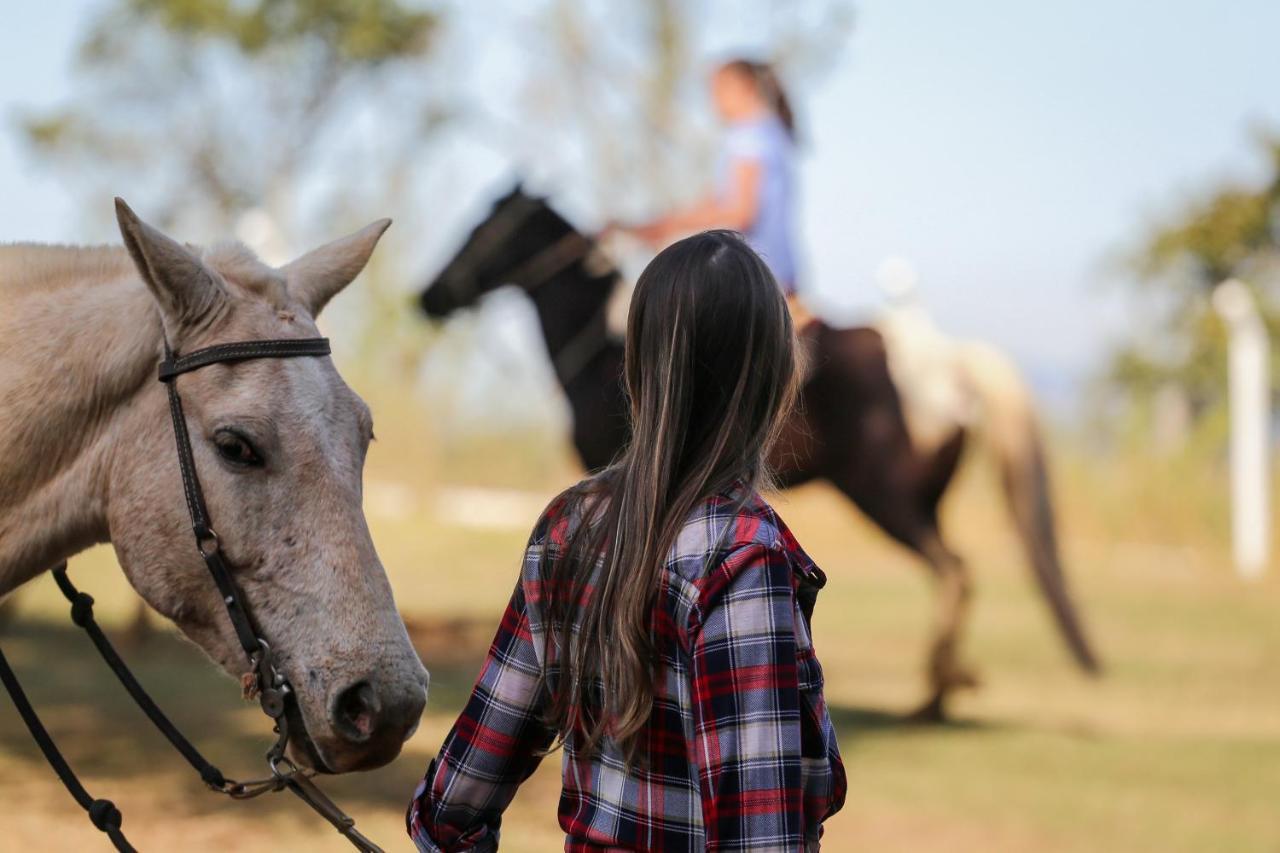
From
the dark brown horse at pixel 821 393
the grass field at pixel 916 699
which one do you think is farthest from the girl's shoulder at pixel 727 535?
the dark brown horse at pixel 821 393

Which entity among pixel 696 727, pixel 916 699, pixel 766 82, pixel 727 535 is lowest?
pixel 916 699

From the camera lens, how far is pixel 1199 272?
20094mm

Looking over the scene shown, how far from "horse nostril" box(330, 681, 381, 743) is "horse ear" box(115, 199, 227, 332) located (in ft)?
1.96

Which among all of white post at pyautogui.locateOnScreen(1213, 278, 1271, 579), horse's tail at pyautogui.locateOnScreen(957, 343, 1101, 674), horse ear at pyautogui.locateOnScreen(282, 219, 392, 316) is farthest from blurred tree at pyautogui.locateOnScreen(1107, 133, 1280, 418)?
horse ear at pyautogui.locateOnScreen(282, 219, 392, 316)

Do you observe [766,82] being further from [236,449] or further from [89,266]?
[236,449]

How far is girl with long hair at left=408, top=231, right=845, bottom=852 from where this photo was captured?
141 centimetres

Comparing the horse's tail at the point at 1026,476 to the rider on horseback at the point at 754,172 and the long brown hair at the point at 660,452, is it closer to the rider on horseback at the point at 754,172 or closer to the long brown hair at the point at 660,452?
the rider on horseback at the point at 754,172

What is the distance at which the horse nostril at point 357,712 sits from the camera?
1.82 meters

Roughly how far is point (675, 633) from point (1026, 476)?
7009 millimetres

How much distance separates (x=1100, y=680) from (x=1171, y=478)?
7.14 meters

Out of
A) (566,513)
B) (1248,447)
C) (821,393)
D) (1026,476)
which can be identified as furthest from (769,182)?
(1248,447)

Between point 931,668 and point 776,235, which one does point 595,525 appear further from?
point 931,668

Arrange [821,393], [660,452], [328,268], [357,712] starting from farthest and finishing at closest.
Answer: [821,393] < [328,268] < [357,712] < [660,452]

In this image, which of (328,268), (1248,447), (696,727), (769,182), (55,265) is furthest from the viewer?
(1248,447)
